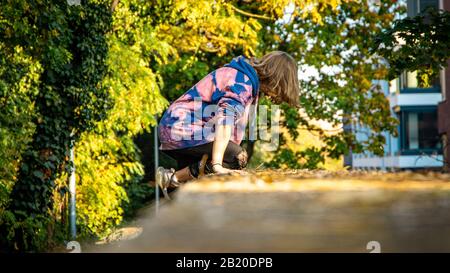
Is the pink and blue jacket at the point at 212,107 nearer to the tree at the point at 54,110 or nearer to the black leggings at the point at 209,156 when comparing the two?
the black leggings at the point at 209,156

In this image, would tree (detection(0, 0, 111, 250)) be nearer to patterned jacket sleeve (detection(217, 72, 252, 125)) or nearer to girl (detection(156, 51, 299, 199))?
girl (detection(156, 51, 299, 199))

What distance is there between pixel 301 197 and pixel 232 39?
2333 cm

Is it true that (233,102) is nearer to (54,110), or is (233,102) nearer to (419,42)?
(419,42)

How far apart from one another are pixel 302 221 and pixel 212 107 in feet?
12.7

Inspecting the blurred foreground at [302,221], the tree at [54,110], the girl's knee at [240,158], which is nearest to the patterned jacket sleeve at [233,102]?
the girl's knee at [240,158]

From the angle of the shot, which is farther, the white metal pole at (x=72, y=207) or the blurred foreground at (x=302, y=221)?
the white metal pole at (x=72, y=207)

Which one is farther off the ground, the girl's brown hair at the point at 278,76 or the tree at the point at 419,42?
the tree at the point at 419,42

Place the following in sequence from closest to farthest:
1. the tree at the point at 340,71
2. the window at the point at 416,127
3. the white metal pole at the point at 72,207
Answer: the white metal pole at the point at 72,207, the tree at the point at 340,71, the window at the point at 416,127

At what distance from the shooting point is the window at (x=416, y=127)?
6297 cm

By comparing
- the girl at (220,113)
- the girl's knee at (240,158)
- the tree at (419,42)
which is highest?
the tree at (419,42)

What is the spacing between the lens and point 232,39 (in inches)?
997

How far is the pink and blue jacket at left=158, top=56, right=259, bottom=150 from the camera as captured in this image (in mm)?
5566

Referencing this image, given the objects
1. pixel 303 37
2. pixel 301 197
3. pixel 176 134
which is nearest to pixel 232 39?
pixel 303 37
